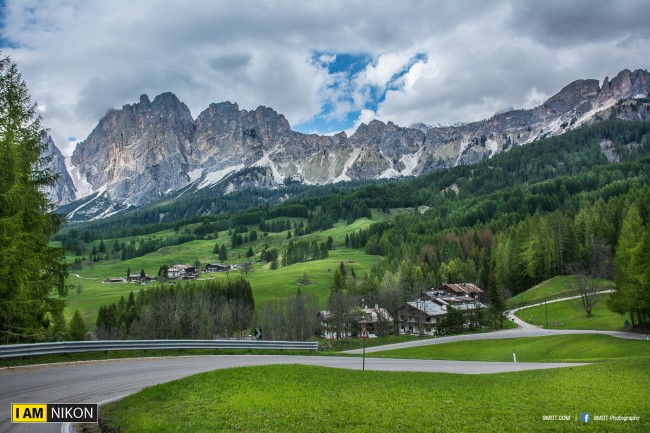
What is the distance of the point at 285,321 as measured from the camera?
327ft

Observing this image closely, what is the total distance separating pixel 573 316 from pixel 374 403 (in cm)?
7903

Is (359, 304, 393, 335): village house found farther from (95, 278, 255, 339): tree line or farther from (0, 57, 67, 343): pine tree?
(0, 57, 67, 343): pine tree

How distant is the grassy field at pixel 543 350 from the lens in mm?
41688

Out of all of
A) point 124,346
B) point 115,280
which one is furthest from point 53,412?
point 115,280

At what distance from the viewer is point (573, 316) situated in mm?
80500

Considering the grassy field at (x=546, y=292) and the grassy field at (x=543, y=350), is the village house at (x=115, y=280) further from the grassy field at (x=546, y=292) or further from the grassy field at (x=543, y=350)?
the grassy field at (x=543, y=350)

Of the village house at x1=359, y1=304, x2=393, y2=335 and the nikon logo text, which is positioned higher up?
the nikon logo text

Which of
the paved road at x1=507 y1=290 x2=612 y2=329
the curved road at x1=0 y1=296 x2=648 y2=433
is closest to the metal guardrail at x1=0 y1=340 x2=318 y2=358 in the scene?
the curved road at x1=0 y1=296 x2=648 y2=433

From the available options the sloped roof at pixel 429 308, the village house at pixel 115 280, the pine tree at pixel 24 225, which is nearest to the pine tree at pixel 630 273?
the sloped roof at pixel 429 308

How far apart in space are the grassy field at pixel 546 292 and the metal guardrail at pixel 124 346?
7510cm

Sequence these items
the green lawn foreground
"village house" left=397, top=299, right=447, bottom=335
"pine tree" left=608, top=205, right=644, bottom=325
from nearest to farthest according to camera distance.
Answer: the green lawn foreground
"pine tree" left=608, top=205, right=644, bottom=325
"village house" left=397, top=299, right=447, bottom=335

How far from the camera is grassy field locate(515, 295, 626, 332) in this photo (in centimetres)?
6681

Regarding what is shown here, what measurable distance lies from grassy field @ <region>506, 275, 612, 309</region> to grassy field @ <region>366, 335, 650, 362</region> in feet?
121

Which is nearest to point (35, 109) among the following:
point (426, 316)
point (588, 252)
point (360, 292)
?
point (426, 316)
